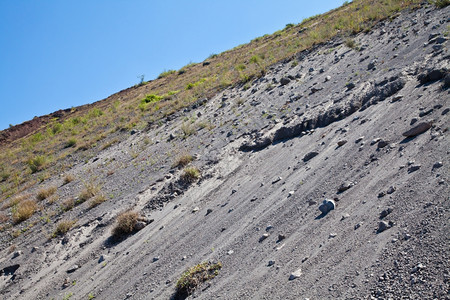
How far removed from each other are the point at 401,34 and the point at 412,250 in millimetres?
9972

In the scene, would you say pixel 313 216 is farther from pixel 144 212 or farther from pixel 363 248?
pixel 144 212

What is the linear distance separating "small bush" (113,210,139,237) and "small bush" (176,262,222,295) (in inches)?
133

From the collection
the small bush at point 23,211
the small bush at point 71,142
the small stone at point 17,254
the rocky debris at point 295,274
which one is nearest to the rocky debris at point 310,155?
the rocky debris at point 295,274

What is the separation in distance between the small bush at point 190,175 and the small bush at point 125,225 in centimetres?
168

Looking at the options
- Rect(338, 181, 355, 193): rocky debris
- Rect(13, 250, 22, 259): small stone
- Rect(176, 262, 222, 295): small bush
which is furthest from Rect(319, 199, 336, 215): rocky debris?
Rect(13, 250, 22, 259): small stone

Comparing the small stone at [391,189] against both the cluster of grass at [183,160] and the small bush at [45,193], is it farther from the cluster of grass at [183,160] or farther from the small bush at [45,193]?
the small bush at [45,193]

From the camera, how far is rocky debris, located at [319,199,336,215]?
5082 mm

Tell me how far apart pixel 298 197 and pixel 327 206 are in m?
0.96

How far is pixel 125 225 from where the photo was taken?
8336 millimetres

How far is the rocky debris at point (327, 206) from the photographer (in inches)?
200

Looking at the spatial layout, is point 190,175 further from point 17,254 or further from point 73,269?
point 17,254

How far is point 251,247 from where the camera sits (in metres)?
5.37

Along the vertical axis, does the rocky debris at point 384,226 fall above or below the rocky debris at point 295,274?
above

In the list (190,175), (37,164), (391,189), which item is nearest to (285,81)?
(190,175)
